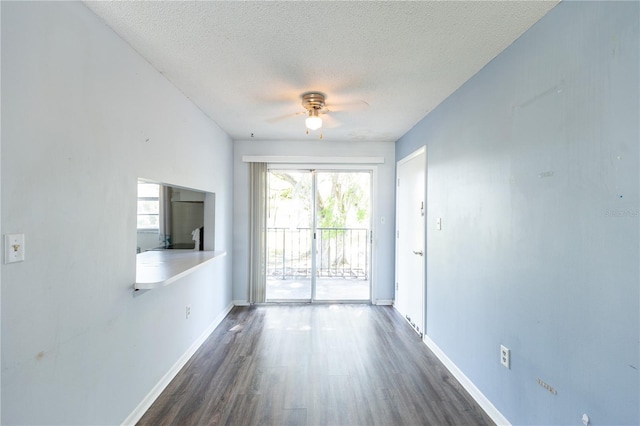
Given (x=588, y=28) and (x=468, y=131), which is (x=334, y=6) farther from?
(x=468, y=131)

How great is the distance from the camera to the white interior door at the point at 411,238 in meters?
3.19

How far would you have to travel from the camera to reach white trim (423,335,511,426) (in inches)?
72.6

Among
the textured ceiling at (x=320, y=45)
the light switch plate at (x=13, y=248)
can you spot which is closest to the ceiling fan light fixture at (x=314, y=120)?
the textured ceiling at (x=320, y=45)

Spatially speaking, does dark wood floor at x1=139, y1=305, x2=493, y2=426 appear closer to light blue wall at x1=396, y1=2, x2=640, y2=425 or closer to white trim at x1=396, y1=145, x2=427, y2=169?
light blue wall at x1=396, y1=2, x2=640, y2=425

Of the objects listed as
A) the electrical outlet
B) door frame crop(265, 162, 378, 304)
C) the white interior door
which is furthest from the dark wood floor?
door frame crop(265, 162, 378, 304)

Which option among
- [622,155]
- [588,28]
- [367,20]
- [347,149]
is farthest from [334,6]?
[347,149]

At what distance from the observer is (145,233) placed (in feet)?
11.1

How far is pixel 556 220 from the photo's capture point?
1425mm

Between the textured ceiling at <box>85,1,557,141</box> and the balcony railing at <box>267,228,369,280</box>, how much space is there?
2.33 meters

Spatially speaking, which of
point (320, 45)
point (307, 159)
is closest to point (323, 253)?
point (307, 159)

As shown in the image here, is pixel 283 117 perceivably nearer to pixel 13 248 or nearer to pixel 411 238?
pixel 411 238

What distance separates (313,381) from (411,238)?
2.00m

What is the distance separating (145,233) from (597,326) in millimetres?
3920

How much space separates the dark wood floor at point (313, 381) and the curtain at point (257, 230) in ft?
2.26
